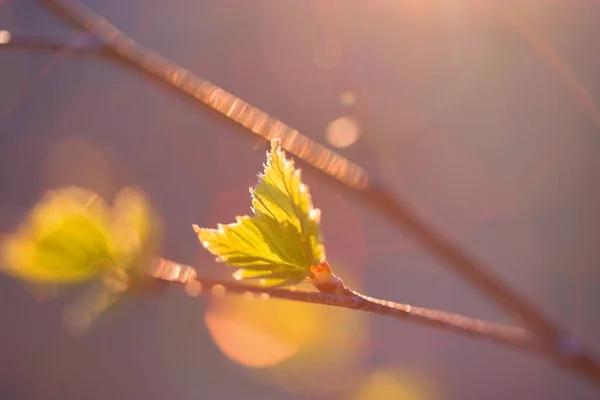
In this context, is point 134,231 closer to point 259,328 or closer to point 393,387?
point 259,328

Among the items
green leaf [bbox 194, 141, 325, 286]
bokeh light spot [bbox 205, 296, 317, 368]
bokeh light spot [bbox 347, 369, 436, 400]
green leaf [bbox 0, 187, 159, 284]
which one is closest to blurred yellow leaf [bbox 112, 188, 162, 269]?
green leaf [bbox 0, 187, 159, 284]

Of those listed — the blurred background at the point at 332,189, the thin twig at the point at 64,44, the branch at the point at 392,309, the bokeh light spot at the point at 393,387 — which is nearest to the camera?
the branch at the point at 392,309

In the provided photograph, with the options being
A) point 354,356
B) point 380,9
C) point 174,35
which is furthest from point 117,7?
point 354,356

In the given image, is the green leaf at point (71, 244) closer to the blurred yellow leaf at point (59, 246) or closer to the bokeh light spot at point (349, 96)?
the blurred yellow leaf at point (59, 246)

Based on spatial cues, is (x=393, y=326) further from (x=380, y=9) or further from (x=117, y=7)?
(x=117, y=7)

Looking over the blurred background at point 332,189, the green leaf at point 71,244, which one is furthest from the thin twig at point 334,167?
the blurred background at point 332,189
